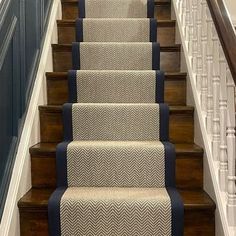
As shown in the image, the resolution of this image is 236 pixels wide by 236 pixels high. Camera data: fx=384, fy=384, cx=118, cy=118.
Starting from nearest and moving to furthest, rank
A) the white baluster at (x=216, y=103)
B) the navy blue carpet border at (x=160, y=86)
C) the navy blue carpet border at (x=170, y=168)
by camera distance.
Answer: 1. the white baluster at (x=216, y=103)
2. the navy blue carpet border at (x=170, y=168)
3. the navy blue carpet border at (x=160, y=86)

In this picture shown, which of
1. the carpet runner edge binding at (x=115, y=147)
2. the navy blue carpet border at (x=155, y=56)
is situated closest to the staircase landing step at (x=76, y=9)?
the carpet runner edge binding at (x=115, y=147)

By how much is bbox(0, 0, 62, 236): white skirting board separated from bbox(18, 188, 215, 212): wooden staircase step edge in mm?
33

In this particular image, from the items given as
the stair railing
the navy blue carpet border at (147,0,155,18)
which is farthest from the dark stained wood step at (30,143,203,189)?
the navy blue carpet border at (147,0,155,18)

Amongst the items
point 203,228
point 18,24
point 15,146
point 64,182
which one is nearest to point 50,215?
point 64,182

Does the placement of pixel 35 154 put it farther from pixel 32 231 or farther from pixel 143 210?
pixel 143 210

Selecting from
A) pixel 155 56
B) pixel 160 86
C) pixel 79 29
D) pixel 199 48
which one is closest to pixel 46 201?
pixel 160 86

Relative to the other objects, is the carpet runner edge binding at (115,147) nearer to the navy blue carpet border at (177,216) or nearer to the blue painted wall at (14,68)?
the navy blue carpet border at (177,216)

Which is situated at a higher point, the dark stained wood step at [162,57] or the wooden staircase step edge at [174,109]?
the dark stained wood step at [162,57]

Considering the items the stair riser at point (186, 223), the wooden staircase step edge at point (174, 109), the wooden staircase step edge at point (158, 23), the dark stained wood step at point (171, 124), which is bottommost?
the stair riser at point (186, 223)

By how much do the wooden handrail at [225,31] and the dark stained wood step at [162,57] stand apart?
96 cm

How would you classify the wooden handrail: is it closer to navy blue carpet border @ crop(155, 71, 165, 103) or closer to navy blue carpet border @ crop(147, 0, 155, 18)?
navy blue carpet border @ crop(155, 71, 165, 103)

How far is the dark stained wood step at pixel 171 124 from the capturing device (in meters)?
2.21

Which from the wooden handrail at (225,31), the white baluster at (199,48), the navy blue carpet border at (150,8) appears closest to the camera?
the wooden handrail at (225,31)

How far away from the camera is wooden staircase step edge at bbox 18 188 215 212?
1.69 meters
